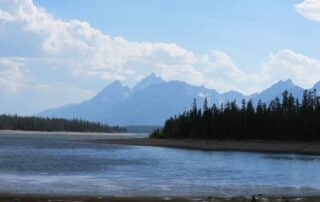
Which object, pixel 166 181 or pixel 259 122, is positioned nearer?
pixel 166 181

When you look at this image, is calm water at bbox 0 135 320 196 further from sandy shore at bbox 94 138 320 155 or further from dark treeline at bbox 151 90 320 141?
dark treeline at bbox 151 90 320 141

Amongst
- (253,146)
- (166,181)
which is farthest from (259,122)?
(166,181)

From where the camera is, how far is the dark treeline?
134 metres

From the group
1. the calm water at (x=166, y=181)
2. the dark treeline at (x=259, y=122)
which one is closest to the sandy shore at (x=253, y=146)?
the dark treeline at (x=259, y=122)

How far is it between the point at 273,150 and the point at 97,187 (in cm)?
8260

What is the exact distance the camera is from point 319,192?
41.4 meters

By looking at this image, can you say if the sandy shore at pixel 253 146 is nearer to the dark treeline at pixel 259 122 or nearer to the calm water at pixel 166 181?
the dark treeline at pixel 259 122

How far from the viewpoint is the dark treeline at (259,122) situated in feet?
440

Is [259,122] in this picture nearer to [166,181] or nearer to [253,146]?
[253,146]

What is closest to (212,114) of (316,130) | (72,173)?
(316,130)

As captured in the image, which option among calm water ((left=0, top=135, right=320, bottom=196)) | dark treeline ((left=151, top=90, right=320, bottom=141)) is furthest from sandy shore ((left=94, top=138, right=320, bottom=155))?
calm water ((left=0, top=135, right=320, bottom=196))

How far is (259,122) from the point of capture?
5610 inches

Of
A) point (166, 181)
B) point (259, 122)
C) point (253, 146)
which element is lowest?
point (166, 181)

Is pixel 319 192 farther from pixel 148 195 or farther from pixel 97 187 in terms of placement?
pixel 97 187
